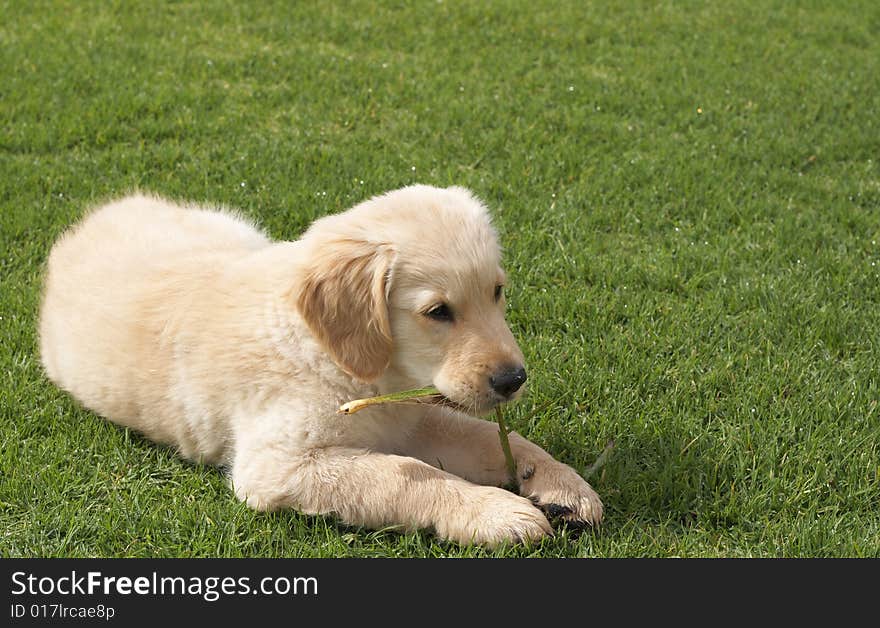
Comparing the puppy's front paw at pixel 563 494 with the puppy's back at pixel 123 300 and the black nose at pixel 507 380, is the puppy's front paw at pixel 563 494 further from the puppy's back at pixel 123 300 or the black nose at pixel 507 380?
the puppy's back at pixel 123 300

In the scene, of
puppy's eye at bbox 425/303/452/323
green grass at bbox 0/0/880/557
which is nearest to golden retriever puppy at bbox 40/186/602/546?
puppy's eye at bbox 425/303/452/323

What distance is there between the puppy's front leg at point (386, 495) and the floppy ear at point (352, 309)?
33 centimetres

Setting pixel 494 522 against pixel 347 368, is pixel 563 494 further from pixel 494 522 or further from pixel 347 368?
pixel 347 368

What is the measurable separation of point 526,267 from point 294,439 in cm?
242

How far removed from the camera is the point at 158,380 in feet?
13.1

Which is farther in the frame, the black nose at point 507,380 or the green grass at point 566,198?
the green grass at point 566,198

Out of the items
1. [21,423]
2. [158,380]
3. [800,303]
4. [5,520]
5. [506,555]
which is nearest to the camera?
[506,555]

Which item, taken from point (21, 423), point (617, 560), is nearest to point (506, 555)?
point (617, 560)

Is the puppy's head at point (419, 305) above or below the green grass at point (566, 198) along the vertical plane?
above

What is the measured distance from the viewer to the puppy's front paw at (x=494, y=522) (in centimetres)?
347

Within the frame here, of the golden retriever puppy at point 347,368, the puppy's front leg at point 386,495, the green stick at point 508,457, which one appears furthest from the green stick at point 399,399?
the green stick at point 508,457

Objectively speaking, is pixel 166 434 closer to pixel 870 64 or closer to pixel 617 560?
pixel 617 560

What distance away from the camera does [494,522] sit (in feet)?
11.4

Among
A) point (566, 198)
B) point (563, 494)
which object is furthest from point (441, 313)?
point (566, 198)
